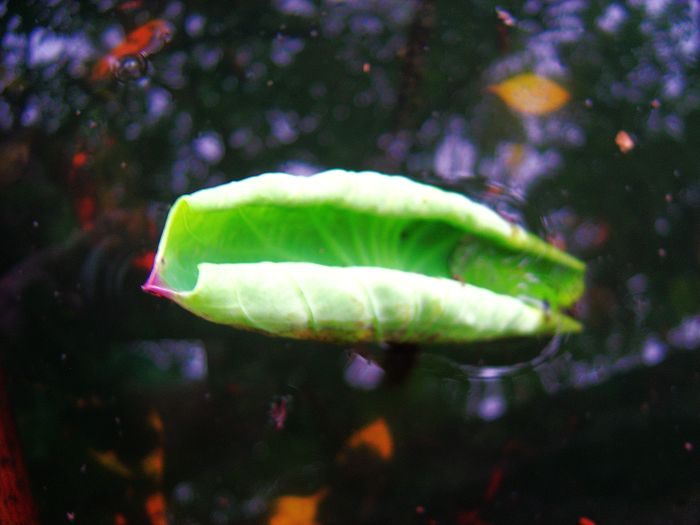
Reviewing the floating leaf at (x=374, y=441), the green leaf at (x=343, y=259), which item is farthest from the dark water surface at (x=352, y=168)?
the green leaf at (x=343, y=259)

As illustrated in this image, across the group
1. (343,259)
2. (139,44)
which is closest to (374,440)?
(343,259)

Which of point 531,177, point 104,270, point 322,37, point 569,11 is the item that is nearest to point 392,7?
point 322,37

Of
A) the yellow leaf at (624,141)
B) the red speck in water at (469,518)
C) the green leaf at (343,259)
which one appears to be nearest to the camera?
the green leaf at (343,259)

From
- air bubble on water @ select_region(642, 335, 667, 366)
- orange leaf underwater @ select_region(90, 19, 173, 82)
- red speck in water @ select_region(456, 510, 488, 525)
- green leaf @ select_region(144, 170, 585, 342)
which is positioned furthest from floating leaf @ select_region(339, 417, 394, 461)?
orange leaf underwater @ select_region(90, 19, 173, 82)

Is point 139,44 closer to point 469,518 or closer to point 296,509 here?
point 296,509

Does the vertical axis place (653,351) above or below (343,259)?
below

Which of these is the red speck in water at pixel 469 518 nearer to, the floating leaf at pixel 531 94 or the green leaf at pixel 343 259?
the green leaf at pixel 343 259
